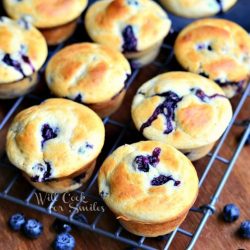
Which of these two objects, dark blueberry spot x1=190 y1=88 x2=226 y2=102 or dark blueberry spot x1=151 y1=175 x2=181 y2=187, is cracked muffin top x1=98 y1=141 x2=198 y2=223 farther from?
dark blueberry spot x1=190 y1=88 x2=226 y2=102

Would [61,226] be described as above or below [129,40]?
below

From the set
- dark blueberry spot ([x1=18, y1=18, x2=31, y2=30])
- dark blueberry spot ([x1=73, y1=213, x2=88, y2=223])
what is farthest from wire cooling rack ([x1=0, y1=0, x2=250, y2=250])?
dark blueberry spot ([x1=18, y1=18, x2=31, y2=30])

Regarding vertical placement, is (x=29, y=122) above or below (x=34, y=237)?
above

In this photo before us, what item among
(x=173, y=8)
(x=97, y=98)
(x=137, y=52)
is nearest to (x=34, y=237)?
(x=97, y=98)

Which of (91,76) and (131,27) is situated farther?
(131,27)

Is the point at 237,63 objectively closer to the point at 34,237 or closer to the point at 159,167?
the point at 159,167

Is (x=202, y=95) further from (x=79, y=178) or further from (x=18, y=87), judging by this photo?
(x=18, y=87)

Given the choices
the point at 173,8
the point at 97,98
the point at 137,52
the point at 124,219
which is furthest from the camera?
the point at 173,8

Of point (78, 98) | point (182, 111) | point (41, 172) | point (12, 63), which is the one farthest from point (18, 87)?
point (182, 111)
